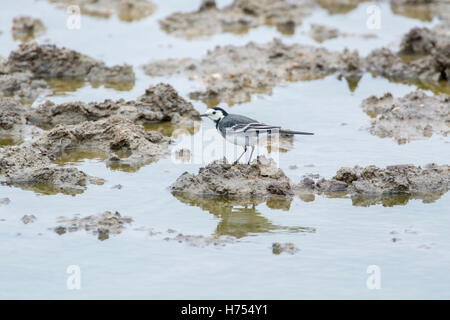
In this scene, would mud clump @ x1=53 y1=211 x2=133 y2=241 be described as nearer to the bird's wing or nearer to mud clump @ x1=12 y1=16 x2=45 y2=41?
the bird's wing

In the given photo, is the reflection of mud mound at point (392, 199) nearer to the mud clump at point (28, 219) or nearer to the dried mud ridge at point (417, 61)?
the mud clump at point (28, 219)

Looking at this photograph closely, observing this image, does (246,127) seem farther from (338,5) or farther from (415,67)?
(338,5)

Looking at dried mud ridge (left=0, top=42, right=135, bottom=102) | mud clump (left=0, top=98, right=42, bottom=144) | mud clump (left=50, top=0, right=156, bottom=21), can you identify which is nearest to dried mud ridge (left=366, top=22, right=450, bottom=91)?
dried mud ridge (left=0, top=42, right=135, bottom=102)

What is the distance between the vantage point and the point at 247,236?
825cm

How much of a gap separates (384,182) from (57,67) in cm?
773

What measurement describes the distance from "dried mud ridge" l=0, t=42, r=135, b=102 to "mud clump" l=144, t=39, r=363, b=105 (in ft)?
2.98

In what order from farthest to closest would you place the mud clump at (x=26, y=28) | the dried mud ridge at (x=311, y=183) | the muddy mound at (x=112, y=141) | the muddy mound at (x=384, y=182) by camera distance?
1. the mud clump at (x=26, y=28)
2. the muddy mound at (x=112, y=141)
3. the muddy mound at (x=384, y=182)
4. the dried mud ridge at (x=311, y=183)

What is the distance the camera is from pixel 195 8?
22.2 meters

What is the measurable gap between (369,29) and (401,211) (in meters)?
11.5

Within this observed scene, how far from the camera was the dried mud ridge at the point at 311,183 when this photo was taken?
9.34m

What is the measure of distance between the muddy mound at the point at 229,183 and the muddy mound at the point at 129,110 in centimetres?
286

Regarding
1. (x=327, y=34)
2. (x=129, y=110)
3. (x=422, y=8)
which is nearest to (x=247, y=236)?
(x=129, y=110)

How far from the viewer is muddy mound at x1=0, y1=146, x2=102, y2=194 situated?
9.41m

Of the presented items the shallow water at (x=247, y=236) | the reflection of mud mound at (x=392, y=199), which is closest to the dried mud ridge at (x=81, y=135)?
the shallow water at (x=247, y=236)
